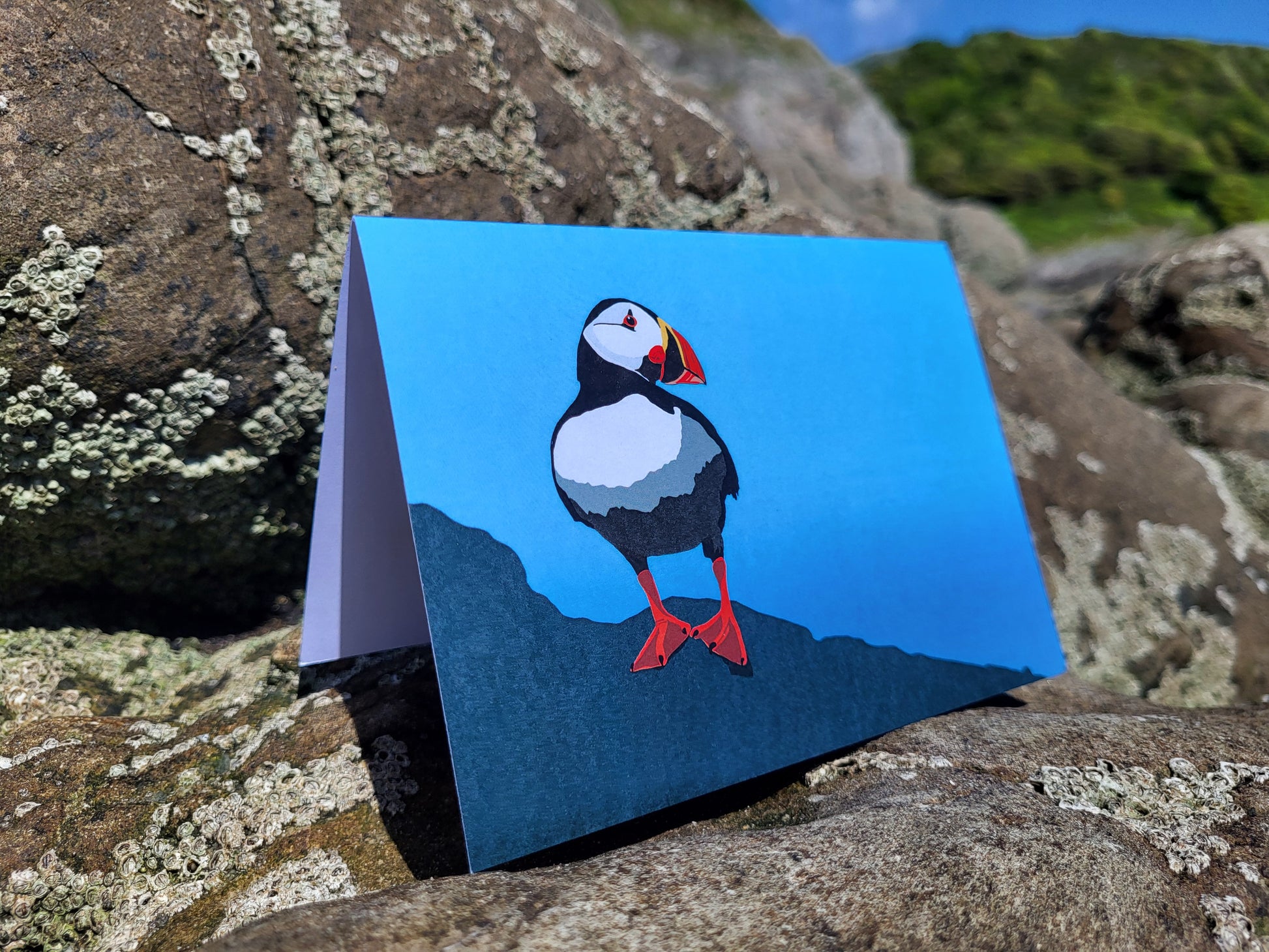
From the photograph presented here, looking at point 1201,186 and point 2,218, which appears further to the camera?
point 1201,186

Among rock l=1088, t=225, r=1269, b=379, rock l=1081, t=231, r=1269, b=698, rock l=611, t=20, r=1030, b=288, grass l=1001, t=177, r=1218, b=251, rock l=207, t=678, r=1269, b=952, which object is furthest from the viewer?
grass l=1001, t=177, r=1218, b=251

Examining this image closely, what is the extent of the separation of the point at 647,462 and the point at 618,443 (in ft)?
0.27

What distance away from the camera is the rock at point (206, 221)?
5.99 feet

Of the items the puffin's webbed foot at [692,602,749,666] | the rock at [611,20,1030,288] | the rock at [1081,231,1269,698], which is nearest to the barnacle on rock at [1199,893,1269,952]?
the puffin's webbed foot at [692,602,749,666]

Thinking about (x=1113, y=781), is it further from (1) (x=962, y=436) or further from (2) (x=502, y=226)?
(2) (x=502, y=226)

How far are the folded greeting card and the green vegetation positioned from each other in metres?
13.6

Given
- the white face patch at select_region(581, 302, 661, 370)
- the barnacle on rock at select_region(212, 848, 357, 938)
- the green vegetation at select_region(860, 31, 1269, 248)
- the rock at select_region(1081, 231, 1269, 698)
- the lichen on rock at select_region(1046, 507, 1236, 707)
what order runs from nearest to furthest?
the barnacle on rock at select_region(212, 848, 357, 938) < the white face patch at select_region(581, 302, 661, 370) < the lichen on rock at select_region(1046, 507, 1236, 707) < the rock at select_region(1081, 231, 1269, 698) < the green vegetation at select_region(860, 31, 1269, 248)

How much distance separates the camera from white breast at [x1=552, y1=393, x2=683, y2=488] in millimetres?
1792

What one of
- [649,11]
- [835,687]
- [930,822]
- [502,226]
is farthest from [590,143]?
[649,11]

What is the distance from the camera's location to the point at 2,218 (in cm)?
174

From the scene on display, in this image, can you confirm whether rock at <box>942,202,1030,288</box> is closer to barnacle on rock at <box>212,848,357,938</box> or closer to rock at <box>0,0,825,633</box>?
rock at <box>0,0,825,633</box>

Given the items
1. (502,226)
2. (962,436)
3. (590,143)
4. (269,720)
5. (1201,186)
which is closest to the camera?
(502,226)

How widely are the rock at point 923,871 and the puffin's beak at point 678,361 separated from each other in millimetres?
1017

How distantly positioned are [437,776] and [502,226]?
1281 millimetres
